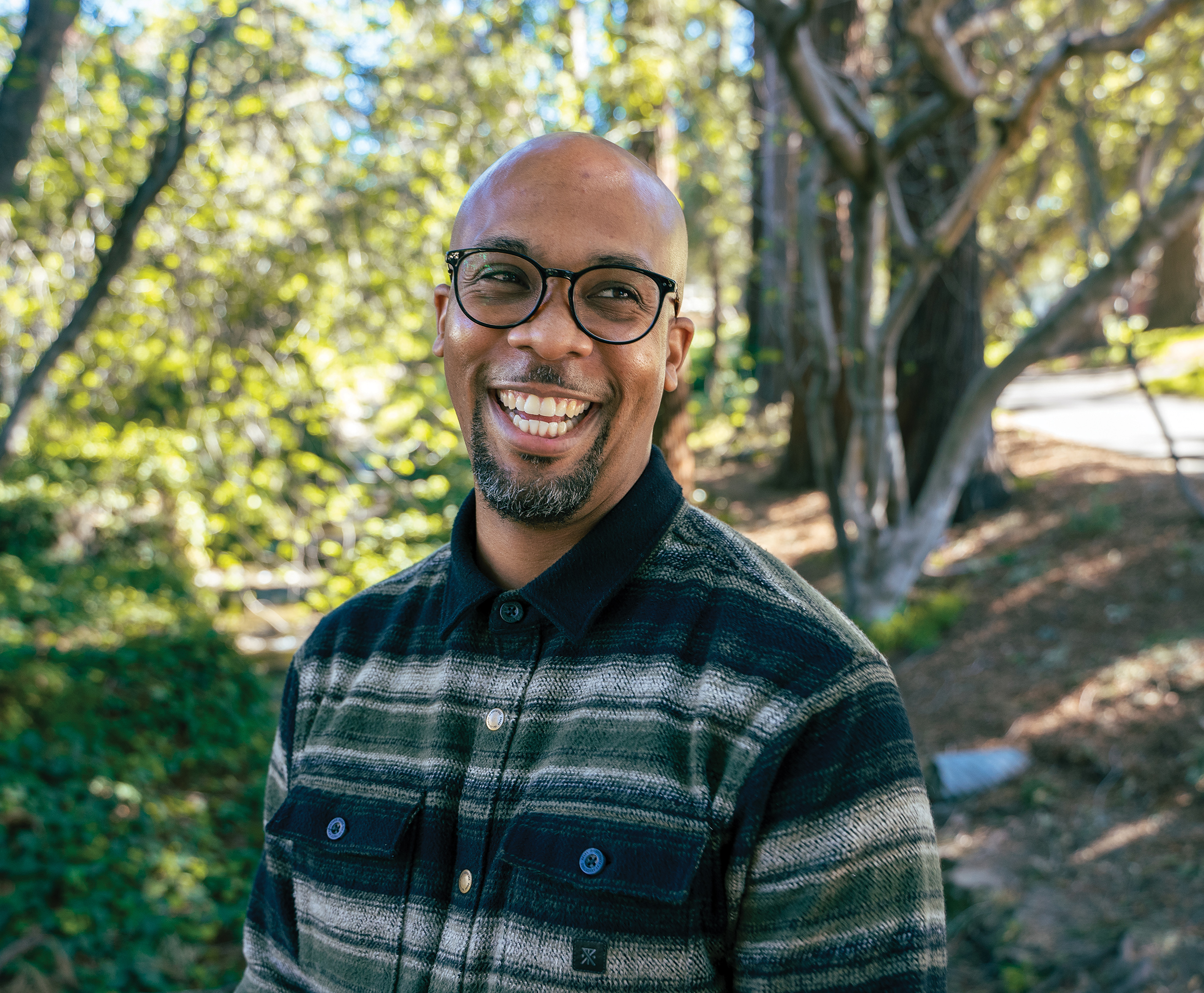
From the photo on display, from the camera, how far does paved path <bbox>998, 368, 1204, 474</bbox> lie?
10.1 meters

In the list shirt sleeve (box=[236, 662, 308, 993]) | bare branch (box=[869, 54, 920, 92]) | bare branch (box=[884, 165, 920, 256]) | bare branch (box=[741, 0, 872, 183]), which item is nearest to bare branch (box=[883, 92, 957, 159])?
bare branch (box=[741, 0, 872, 183])

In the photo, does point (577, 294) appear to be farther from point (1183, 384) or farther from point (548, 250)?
point (1183, 384)

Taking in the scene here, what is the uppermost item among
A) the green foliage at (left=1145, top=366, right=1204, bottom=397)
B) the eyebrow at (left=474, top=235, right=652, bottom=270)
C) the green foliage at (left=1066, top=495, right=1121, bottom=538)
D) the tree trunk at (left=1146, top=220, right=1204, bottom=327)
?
the tree trunk at (left=1146, top=220, right=1204, bottom=327)

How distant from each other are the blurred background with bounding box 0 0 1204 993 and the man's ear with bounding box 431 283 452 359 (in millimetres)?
3457

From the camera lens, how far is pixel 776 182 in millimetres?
11273

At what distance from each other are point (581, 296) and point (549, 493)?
339mm

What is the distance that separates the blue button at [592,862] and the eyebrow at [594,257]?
936mm

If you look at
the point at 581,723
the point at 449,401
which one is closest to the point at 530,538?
Result: the point at 581,723

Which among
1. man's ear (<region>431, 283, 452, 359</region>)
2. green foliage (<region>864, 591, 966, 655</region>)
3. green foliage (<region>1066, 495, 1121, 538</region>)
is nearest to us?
man's ear (<region>431, 283, 452, 359</region>)

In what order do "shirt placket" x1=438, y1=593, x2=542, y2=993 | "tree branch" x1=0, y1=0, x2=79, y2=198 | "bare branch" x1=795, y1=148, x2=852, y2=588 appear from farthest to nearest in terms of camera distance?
"bare branch" x1=795, y1=148, x2=852, y2=588 < "tree branch" x1=0, y1=0, x2=79, y2=198 < "shirt placket" x1=438, y1=593, x2=542, y2=993

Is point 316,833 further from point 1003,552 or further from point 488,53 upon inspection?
point 1003,552

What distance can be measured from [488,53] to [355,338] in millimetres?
2206

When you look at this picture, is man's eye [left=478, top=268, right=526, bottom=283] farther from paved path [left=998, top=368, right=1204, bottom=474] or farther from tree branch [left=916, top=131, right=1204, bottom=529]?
paved path [left=998, top=368, right=1204, bottom=474]

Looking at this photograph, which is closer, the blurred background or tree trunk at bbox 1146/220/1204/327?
the blurred background
